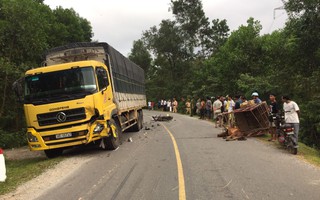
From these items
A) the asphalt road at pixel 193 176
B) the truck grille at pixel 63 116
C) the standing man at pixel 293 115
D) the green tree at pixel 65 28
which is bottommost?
the asphalt road at pixel 193 176

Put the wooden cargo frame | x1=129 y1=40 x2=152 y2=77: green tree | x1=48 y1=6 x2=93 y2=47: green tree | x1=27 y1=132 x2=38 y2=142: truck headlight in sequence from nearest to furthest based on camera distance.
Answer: x1=27 y1=132 x2=38 y2=142: truck headlight → the wooden cargo frame → x1=48 y1=6 x2=93 y2=47: green tree → x1=129 y1=40 x2=152 y2=77: green tree

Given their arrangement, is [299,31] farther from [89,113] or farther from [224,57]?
[89,113]

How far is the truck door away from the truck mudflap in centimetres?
79

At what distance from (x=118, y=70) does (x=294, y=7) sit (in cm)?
1414

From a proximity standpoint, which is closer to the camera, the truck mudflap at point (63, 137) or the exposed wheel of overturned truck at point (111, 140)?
the truck mudflap at point (63, 137)

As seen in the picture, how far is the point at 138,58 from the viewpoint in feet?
267

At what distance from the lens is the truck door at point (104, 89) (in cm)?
1051

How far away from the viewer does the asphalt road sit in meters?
5.88

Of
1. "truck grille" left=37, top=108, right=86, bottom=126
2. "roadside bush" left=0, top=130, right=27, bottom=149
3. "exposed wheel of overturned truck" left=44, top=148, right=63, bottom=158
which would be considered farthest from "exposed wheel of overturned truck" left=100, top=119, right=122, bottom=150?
"roadside bush" left=0, top=130, right=27, bottom=149

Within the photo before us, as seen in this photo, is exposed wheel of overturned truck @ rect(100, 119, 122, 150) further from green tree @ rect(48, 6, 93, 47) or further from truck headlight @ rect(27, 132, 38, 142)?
green tree @ rect(48, 6, 93, 47)

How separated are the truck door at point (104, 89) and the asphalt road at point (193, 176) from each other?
1613mm

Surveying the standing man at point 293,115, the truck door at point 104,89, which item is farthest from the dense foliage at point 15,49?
the standing man at point 293,115

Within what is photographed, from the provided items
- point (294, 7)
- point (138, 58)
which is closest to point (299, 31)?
point (294, 7)

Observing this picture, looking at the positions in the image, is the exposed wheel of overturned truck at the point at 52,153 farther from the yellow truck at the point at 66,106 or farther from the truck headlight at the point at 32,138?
the truck headlight at the point at 32,138
